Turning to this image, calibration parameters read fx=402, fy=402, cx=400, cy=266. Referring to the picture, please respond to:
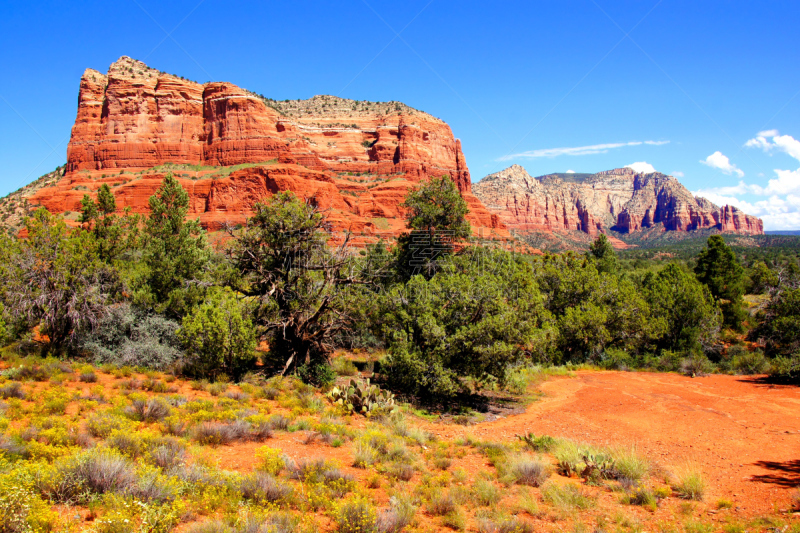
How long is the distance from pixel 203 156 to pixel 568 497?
8369cm

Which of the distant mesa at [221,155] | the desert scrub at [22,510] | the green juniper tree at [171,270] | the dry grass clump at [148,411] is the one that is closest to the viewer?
the desert scrub at [22,510]

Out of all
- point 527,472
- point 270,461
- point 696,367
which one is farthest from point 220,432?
point 696,367

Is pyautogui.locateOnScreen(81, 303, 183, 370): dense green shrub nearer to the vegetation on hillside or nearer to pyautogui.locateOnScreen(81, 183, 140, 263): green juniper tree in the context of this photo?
the vegetation on hillside

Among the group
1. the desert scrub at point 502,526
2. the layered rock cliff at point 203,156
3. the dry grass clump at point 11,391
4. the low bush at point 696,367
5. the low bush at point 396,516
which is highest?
the layered rock cliff at point 203,156

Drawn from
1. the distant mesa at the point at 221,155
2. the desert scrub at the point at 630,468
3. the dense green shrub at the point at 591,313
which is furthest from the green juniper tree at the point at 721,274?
the distant mesa at the point at 221,155

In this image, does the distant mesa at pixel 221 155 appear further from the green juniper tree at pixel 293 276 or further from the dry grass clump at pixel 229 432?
the dry grass clump at pixel 229 432

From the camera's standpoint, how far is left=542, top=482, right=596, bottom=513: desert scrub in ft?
21.9

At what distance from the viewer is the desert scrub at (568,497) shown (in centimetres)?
666

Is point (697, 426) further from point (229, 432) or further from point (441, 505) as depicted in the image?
point (229, 432)

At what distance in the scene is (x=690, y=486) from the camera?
7.19m

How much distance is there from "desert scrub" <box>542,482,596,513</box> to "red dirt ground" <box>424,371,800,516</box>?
7.45 ft

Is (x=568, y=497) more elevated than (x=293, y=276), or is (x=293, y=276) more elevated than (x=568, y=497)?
(x=293, y=276)

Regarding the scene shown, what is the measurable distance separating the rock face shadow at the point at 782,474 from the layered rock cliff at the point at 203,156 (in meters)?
57.7

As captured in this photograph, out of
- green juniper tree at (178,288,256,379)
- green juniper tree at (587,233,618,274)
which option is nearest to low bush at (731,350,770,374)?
green juniper tree at (587,233,618,274)
